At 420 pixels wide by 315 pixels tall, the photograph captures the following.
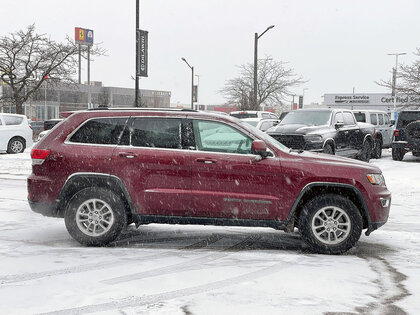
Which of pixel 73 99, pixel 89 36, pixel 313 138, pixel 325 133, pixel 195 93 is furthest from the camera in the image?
pixel 89 36

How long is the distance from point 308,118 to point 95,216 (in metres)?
10.4

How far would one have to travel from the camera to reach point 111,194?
21.7 feet

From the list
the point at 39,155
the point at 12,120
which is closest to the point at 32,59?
the point at 12,120

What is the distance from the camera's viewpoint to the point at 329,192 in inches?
262

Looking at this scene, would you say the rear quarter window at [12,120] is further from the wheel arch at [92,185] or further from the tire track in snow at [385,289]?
the tire track in snow at [385,289]

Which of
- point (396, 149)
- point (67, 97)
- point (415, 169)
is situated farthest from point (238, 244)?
point (67, 97)

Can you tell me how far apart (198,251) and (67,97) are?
73.5 meters

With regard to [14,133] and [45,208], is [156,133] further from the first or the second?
[14,133]

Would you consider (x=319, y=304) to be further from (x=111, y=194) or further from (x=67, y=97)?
(x=67, y=97)

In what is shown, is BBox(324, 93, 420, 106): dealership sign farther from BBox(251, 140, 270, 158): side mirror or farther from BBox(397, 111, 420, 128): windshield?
BBox(251, 140, 270, 158): side mirror

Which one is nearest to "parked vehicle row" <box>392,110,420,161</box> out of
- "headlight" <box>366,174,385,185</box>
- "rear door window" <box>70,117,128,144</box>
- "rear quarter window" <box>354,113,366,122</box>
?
"rear quarter window" <box>354,113,366,122</box>

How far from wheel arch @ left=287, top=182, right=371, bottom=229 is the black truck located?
24.8ft

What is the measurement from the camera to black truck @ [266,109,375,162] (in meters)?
14.5

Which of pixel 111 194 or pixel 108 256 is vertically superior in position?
pixel 111 194
